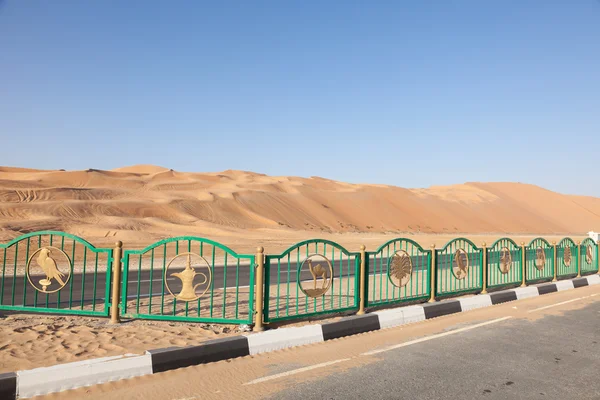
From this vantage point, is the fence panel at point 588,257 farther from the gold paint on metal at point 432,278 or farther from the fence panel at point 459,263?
the gold paint on metal at point 432,278

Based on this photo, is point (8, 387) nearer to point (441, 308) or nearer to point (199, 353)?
point (199, 353)

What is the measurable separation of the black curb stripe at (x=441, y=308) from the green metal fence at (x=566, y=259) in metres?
6.72

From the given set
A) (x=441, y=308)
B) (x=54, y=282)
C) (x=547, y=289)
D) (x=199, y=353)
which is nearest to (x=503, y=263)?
(x=547, y=289)

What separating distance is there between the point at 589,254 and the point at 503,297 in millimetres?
7839

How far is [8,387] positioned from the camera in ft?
14.0

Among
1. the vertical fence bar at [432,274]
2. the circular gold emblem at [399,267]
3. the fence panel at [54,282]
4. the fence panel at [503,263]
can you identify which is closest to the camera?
the fence panel at [54,282]

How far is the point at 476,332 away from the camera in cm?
734

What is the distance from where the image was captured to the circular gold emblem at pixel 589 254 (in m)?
16.3

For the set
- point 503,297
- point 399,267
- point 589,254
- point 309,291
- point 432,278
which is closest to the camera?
point 309,291

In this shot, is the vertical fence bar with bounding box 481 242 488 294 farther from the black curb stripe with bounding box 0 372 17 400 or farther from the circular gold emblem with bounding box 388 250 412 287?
the black curb stripe with bounding box 0 372 17 400

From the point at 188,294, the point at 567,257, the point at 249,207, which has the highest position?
the point at 249,207

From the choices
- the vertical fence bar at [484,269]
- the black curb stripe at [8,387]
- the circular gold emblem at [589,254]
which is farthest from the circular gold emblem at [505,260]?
the black curb stripe at [8,387]

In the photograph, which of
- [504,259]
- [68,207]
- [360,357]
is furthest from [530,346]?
[68,207]

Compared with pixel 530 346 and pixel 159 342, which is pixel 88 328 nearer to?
pixel 159 342
